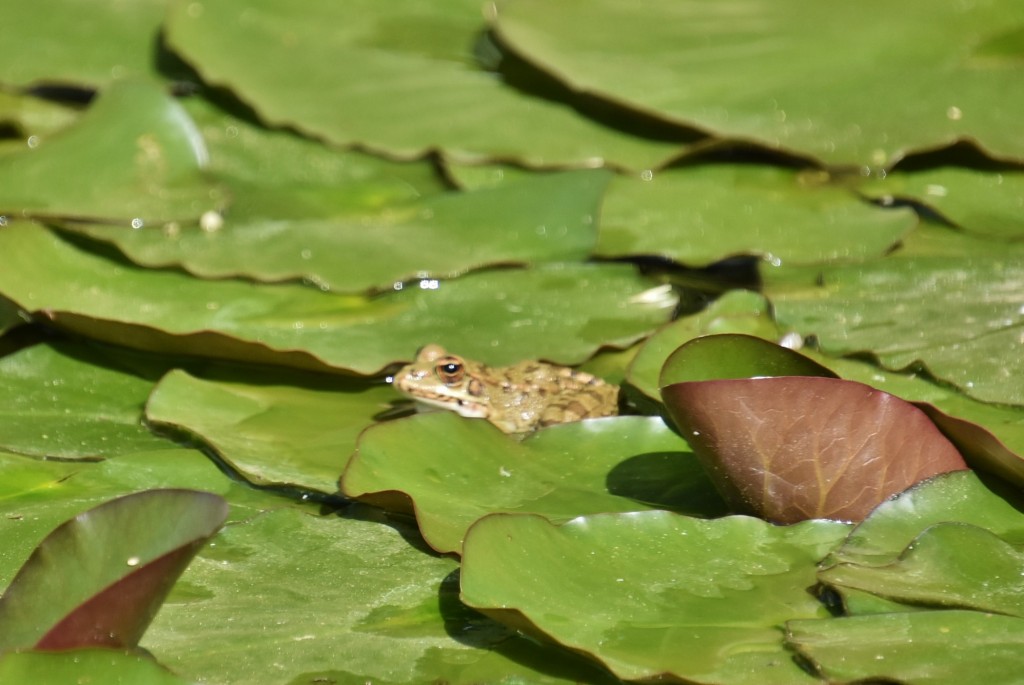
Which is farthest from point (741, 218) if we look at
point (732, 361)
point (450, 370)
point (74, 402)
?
point (74, 402)

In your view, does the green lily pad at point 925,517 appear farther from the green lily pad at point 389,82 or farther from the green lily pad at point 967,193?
the green lily pad at point 389,82

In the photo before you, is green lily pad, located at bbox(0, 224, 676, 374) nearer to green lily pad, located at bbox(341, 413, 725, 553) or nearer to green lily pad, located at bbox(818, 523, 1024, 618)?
green lily pad, located at bbox(341, 413, 725, 553)

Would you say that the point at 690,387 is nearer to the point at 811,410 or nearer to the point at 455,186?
the point at 811,410

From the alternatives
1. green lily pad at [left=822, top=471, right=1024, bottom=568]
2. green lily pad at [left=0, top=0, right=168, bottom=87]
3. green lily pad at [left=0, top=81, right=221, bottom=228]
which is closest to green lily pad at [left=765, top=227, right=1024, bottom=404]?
green lily pad at [left=822, top=471, right=1024, bottom=568]

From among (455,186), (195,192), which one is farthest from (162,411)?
(455,186)

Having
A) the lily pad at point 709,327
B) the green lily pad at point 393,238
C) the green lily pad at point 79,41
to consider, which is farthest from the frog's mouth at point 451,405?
the green lily pad at point 79,41
